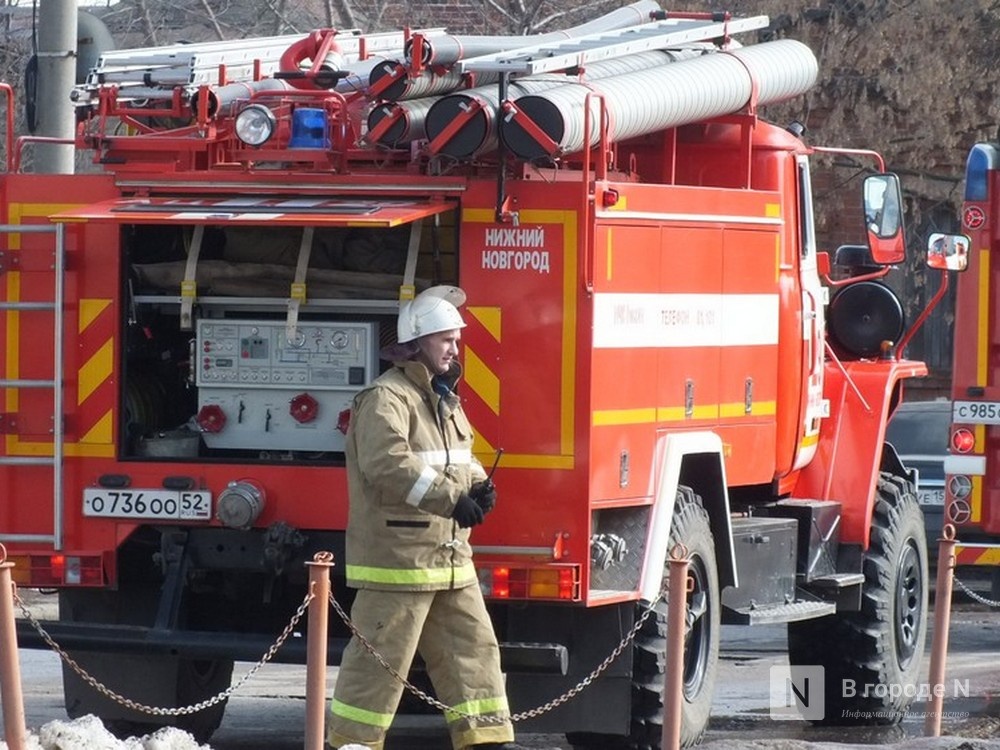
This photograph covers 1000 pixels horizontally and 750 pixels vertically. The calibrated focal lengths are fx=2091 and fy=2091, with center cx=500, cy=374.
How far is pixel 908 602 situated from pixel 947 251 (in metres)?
1.97

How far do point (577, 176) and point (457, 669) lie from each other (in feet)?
6.47

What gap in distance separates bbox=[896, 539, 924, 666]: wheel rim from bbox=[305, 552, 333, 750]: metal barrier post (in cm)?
455

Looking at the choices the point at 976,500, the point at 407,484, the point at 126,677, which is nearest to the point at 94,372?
the point at 126,677

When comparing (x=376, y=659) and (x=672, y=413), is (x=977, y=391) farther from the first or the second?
(x=376, y=659)

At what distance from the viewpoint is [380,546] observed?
23.6ft

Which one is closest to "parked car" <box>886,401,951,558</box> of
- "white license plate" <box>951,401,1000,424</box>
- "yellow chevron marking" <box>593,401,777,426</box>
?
"white license plate" <box>951,401,1000,424</box>

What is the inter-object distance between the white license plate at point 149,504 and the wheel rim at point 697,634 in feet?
6.53

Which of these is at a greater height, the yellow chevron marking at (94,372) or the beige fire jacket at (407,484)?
the yellow chevron marking at (94,372)

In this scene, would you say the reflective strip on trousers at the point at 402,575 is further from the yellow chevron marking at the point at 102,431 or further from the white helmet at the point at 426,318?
the yellow chevron marking at the point at 102,431

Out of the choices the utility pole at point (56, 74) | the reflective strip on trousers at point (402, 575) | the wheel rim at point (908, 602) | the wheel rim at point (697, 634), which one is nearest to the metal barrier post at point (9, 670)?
the reflective strip on trousers at point (402, 575)

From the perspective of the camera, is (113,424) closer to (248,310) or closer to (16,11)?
(248,310)

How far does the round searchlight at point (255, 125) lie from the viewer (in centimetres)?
814

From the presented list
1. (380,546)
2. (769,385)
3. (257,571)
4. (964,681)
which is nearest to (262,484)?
(257,571)

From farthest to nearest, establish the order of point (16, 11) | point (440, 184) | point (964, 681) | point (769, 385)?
point (16, 11) → point (964, 681) → point (769, 385) → point (440, 184)
